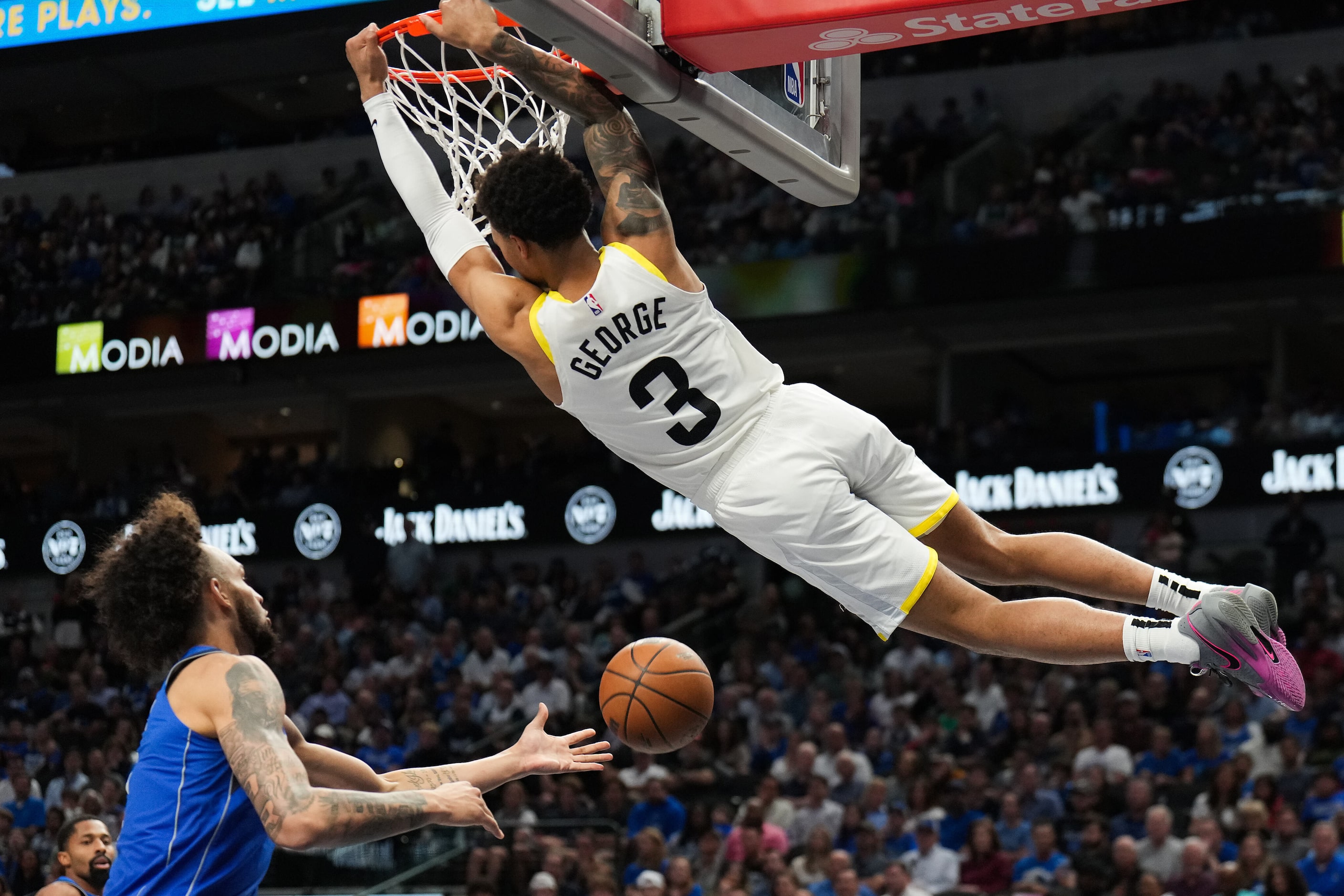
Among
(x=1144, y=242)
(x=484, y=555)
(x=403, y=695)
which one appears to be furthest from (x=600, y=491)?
(x=1144, y=242)

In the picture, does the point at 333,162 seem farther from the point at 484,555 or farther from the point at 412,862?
the point at 412,862

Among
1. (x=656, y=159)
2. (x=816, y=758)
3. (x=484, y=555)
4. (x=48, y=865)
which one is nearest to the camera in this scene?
(x=816, y=758)

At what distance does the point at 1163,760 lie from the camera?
12.2 metres

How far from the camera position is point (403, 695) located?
17.1 meters

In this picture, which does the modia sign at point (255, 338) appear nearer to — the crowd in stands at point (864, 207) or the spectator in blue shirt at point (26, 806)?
the crowd in stands at point (864, 207)

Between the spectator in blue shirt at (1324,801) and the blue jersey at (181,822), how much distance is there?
916 centimetres

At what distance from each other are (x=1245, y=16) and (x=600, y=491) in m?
10.7

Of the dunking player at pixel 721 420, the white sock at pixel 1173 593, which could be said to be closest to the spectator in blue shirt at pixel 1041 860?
the dunking player at pixel 721 420

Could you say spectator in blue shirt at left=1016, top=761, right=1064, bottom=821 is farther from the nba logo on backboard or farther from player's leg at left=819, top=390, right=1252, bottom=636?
the nba logo on backboard

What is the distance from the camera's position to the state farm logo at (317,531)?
2153cm

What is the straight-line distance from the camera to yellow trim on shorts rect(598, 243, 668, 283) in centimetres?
474

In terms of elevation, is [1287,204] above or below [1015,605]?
above

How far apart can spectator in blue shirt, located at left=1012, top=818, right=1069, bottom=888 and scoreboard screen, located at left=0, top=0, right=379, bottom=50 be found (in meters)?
10.0

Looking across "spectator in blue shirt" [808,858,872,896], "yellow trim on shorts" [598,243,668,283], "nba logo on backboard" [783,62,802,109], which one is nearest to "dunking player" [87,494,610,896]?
"yellow trim on shorts" [598,243,668,283]
